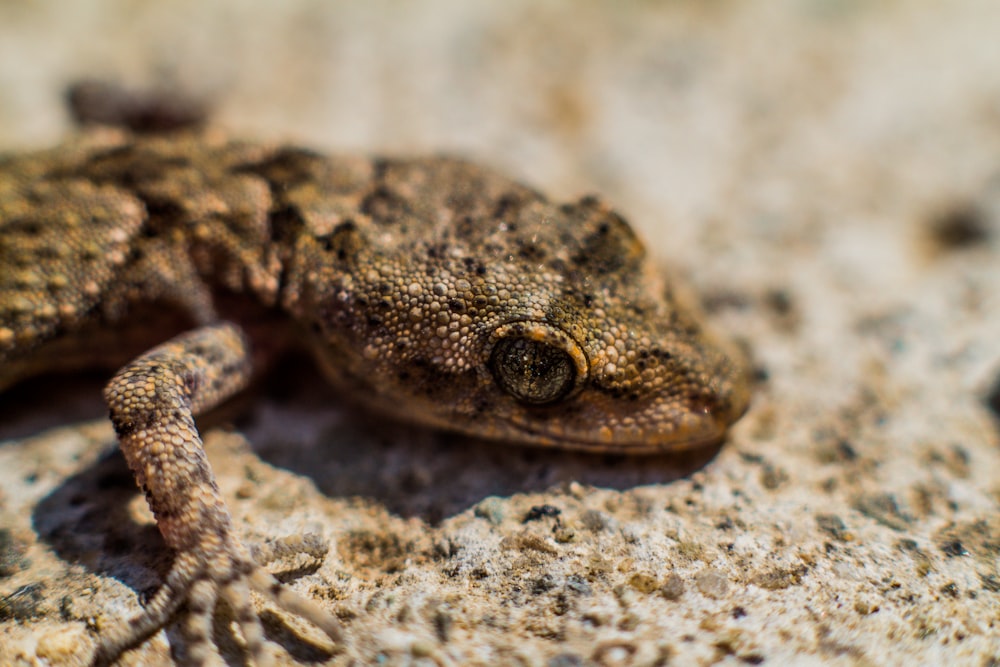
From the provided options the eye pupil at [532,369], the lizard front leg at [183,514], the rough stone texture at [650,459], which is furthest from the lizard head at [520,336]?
the lizard front leg at [183,514]

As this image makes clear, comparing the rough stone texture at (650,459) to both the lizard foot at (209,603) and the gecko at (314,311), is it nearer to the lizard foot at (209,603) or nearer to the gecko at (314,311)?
the lizard foot at (209,603)

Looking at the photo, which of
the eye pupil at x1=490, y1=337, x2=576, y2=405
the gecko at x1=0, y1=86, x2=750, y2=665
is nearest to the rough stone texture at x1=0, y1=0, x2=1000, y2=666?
the gecko at x1=0, y1=86, x2=750, y2=665

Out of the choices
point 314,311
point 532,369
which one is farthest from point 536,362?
point 314,311

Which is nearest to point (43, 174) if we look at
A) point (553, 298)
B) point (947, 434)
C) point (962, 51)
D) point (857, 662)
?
point (553, 298)

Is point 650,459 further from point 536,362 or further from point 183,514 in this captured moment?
point 183,514

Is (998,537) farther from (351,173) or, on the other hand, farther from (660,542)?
(351,173)

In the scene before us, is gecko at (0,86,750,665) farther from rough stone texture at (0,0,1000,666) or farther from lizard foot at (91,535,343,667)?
rough stone texture at (0,0,1000,666)
